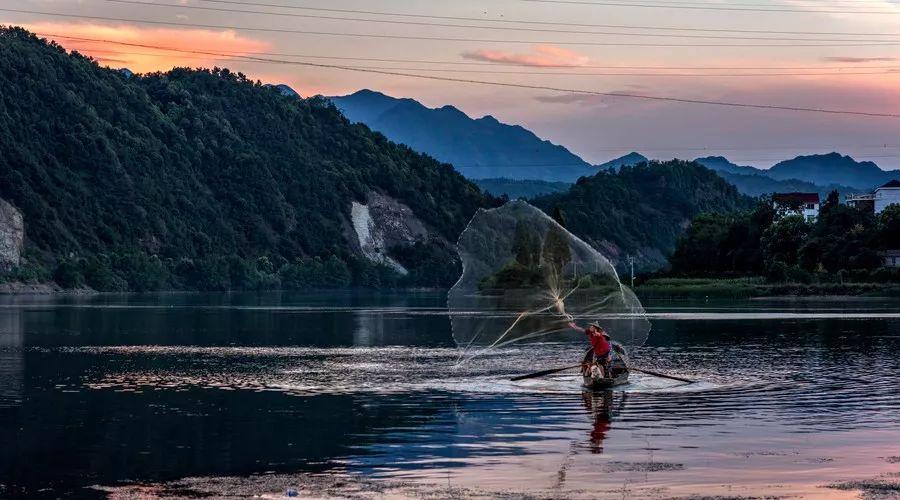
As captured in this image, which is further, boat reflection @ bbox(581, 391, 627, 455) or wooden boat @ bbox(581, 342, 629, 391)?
wooden boat @ bbox(581, 342, 629, 391)

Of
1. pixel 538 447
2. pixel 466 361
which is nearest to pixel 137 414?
pixel 538 447

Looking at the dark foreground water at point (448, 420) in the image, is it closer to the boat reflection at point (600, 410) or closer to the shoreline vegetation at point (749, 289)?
the boat reflection at point (600, 410)

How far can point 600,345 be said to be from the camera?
159 ft

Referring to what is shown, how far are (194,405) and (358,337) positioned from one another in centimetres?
4590

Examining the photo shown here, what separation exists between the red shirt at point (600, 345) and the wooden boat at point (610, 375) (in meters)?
0.52

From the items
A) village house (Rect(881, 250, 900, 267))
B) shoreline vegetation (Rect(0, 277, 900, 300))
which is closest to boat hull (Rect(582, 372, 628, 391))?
shoreline vegetation (Rect(0, 277, 900, 300))

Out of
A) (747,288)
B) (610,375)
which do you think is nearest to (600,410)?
(610,375)

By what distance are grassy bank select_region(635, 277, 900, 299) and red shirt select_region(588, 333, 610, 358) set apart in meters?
128

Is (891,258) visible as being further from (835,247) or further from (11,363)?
(11,363)

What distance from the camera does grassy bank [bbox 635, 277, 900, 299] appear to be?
558 feet

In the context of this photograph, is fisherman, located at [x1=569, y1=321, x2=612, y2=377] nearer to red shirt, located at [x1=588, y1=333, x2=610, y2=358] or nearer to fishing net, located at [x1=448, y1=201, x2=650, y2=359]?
red shirt, located at [x1=588, y1=333, x2=610, y2=358]

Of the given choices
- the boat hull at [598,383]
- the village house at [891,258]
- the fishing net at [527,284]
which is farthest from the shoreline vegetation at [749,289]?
the boat hull at [598,383]

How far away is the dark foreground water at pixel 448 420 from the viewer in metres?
29.3

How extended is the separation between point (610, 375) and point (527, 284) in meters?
4.29
